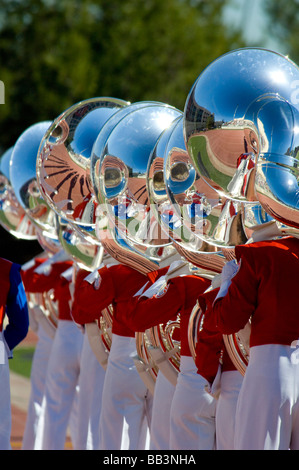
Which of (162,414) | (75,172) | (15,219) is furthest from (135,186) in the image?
(15,219)

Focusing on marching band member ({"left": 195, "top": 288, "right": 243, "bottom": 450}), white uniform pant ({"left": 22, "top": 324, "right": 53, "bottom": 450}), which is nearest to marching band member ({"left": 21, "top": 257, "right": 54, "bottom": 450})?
white uniform pant ({"left": 22, "top": 324, "right": 53, "bottom": 450})

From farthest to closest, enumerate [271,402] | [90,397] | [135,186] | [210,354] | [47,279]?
1. [47,279]
2. [90,397]
3. [135,186]
4. [210,354]
5. [271,402]

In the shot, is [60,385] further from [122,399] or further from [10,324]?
[10,324]

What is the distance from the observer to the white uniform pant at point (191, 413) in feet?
14.5

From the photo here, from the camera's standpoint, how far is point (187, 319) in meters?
4.47

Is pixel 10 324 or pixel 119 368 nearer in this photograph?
pixel 10 324


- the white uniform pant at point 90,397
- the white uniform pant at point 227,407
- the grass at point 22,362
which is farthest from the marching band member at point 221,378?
the grass at point 22,362

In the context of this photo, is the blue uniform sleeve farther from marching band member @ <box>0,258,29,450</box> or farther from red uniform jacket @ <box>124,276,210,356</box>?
red uniform jacket @ <box>124,276,210,356</box>

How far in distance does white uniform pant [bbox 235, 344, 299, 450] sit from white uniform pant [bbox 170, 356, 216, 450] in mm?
1049

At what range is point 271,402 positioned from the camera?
→ 130 inches

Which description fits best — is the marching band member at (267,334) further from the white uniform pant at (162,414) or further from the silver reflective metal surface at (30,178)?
the silver reflective metal surface at (30,178)

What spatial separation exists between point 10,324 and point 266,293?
1.90 metres

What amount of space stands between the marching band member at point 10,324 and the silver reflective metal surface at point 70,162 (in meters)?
0.85
